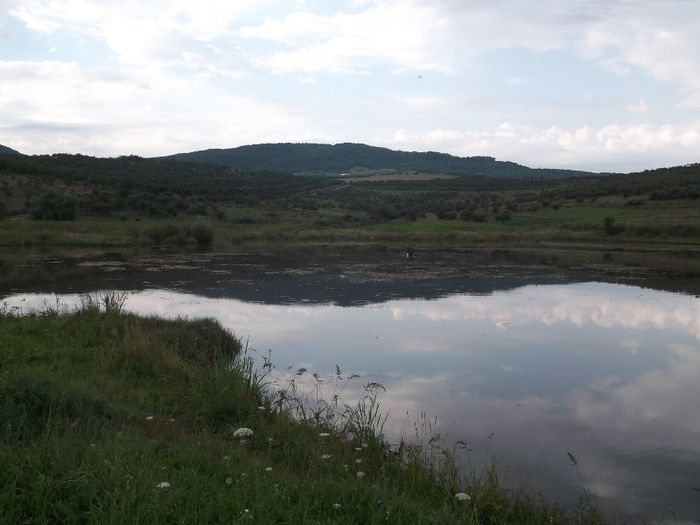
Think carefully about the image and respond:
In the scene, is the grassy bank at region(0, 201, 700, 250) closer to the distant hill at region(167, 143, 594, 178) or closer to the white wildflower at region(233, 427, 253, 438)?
the white wildflower at region(233, 427, 253, 438)

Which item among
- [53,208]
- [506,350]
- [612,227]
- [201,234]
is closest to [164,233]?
[201,234]

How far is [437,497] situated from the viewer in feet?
19.7

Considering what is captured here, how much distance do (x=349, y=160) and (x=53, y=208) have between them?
108m

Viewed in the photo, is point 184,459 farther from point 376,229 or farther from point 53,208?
point 376,229

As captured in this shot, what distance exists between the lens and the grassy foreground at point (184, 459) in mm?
4461

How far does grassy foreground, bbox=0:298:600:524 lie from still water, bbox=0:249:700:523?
1778mm

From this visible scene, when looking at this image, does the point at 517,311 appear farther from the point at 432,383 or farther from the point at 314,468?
the point at 314,468

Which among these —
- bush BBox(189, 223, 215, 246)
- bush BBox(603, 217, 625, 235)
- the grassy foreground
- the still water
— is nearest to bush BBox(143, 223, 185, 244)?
bush BBox(189, 223, 215, 246)

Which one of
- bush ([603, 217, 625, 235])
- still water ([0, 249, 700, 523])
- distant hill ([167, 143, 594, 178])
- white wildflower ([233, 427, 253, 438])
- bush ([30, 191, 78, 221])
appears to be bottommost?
still water ([0, 249, 700, 523])

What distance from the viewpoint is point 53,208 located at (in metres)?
44.7

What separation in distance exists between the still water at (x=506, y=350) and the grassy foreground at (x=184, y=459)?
1778 mm

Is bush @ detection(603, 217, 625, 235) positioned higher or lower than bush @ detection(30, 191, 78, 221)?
lower

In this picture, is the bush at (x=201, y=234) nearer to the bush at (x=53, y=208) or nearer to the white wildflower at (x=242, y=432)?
the bush at (x=53, y=208)

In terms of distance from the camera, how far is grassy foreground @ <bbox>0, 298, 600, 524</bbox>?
4.46 m
